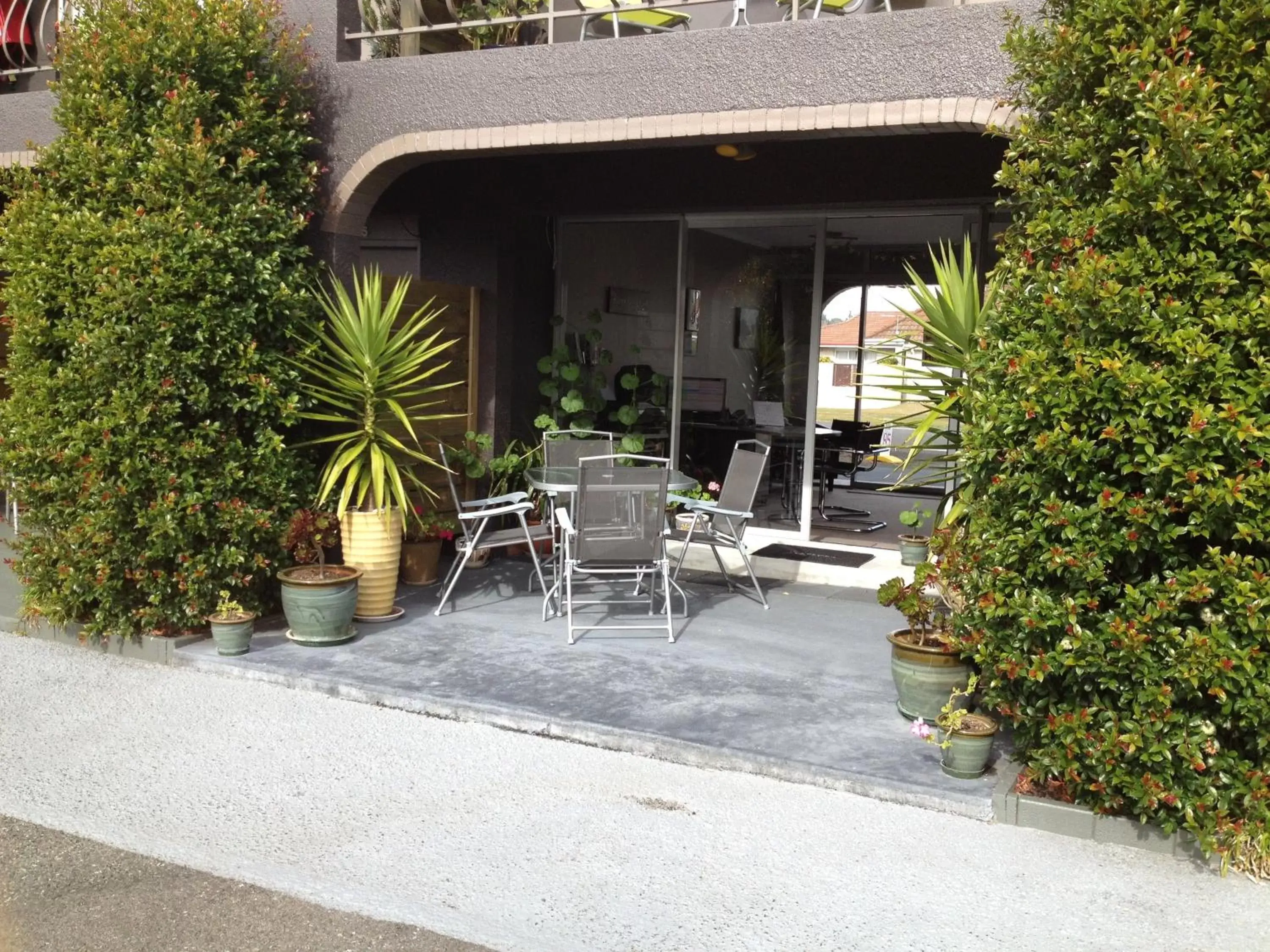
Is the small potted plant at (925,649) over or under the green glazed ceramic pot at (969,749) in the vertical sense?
over

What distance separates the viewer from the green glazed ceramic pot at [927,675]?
4.20 m

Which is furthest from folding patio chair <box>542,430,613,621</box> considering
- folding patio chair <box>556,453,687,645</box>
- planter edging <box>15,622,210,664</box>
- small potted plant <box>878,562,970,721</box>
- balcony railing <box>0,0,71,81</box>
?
balcony railing <box>0,0,71,81</box>

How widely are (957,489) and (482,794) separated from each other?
6.85 feet

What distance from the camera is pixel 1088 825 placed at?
355 centimetres

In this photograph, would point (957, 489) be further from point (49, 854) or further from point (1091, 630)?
point (49, 854)

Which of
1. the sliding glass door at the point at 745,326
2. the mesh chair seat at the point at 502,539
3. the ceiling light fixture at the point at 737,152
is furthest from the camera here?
the sliding glass door at the point at 745,326

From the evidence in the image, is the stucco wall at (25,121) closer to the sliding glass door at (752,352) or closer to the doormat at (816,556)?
the sliding glass door at (752,352)

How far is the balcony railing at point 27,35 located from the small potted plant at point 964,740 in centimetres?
637

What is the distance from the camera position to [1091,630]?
11.3 ft

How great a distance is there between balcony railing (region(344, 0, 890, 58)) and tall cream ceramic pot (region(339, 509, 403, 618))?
8.60 ft

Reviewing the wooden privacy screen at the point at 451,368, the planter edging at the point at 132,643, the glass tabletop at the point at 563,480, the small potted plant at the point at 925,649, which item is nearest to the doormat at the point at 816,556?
the glass tabletop at the point at 563,480

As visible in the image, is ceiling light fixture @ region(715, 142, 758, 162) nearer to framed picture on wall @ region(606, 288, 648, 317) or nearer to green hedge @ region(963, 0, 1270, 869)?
framed picture on wall @ region(606, 288, 648, 317)

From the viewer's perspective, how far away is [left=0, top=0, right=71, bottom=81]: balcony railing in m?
7.26

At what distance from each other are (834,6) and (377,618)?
4.19 meters
